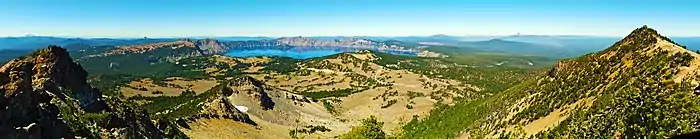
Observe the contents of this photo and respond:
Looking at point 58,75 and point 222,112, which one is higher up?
point 58,75

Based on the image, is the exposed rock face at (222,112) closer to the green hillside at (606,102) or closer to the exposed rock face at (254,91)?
the exposed rock face at (254,91)

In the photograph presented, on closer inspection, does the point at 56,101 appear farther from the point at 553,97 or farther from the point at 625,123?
the point at 553,97

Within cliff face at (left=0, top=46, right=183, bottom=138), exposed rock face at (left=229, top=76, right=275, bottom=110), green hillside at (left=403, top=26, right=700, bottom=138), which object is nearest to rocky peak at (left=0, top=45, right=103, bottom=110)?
cliff face at (left=0, top=46, right=183, bottom=138)

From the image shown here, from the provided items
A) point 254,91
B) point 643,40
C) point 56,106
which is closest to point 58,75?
point 56,106

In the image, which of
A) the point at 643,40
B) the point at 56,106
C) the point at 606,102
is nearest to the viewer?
the point at 56,106

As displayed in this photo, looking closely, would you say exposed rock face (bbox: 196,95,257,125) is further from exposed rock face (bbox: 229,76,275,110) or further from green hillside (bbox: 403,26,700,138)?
green hillside (bbox: 403,26,700,138)

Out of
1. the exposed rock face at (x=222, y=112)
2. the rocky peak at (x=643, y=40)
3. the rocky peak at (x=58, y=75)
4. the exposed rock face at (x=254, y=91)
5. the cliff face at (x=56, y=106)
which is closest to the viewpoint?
the cliff face at (x=56, y=106)

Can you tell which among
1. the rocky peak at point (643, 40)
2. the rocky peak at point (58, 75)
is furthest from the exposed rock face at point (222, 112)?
the rocky peak at point (643, 40)

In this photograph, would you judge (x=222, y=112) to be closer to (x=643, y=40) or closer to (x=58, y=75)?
(x=58, y=75)

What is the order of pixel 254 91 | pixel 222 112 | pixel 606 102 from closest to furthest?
1. pixel 606 102
2. pixel 222 112
3. pixel 254 91

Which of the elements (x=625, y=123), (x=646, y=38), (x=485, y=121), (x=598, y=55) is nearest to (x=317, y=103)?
(x=485, y=121)
